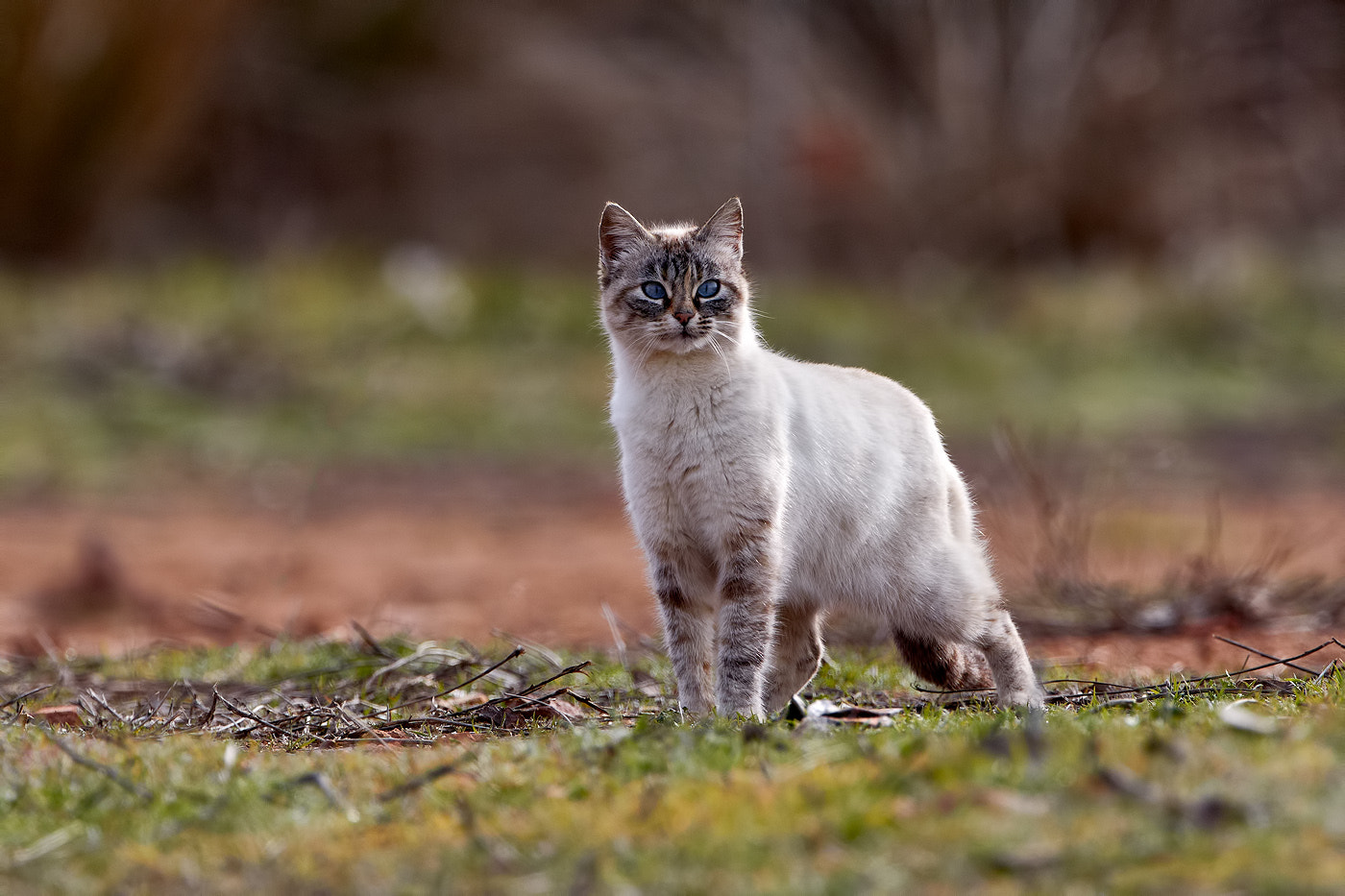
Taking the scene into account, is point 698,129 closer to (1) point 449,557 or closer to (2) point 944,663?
(1) point 449,557

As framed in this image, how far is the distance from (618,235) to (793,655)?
5.08ft

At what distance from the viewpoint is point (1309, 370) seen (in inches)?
625

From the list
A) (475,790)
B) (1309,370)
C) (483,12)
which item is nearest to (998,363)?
(1309,370)

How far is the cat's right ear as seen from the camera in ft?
15.4

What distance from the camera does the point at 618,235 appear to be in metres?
4.77

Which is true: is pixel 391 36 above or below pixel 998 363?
above

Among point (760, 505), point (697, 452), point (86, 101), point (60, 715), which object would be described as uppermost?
Result: point (86, 101)

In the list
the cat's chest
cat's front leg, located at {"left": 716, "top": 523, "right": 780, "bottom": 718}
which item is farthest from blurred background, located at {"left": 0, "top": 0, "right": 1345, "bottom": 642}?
cat's front leg, located at {"left": 716, "top": 523, "right": 780, "bottom": 718}

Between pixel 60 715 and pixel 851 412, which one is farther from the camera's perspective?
pixel 851 412

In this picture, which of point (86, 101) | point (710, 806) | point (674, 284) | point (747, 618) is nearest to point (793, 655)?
Answer: point (747, 618)

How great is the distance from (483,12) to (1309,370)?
11.5 metres

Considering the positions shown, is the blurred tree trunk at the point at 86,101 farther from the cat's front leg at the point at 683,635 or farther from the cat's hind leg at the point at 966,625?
the cat's hind leg at the point at 966,625

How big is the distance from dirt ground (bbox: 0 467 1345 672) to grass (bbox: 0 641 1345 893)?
195cm

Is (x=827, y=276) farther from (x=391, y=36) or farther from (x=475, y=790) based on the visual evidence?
(x=475, y=790)
